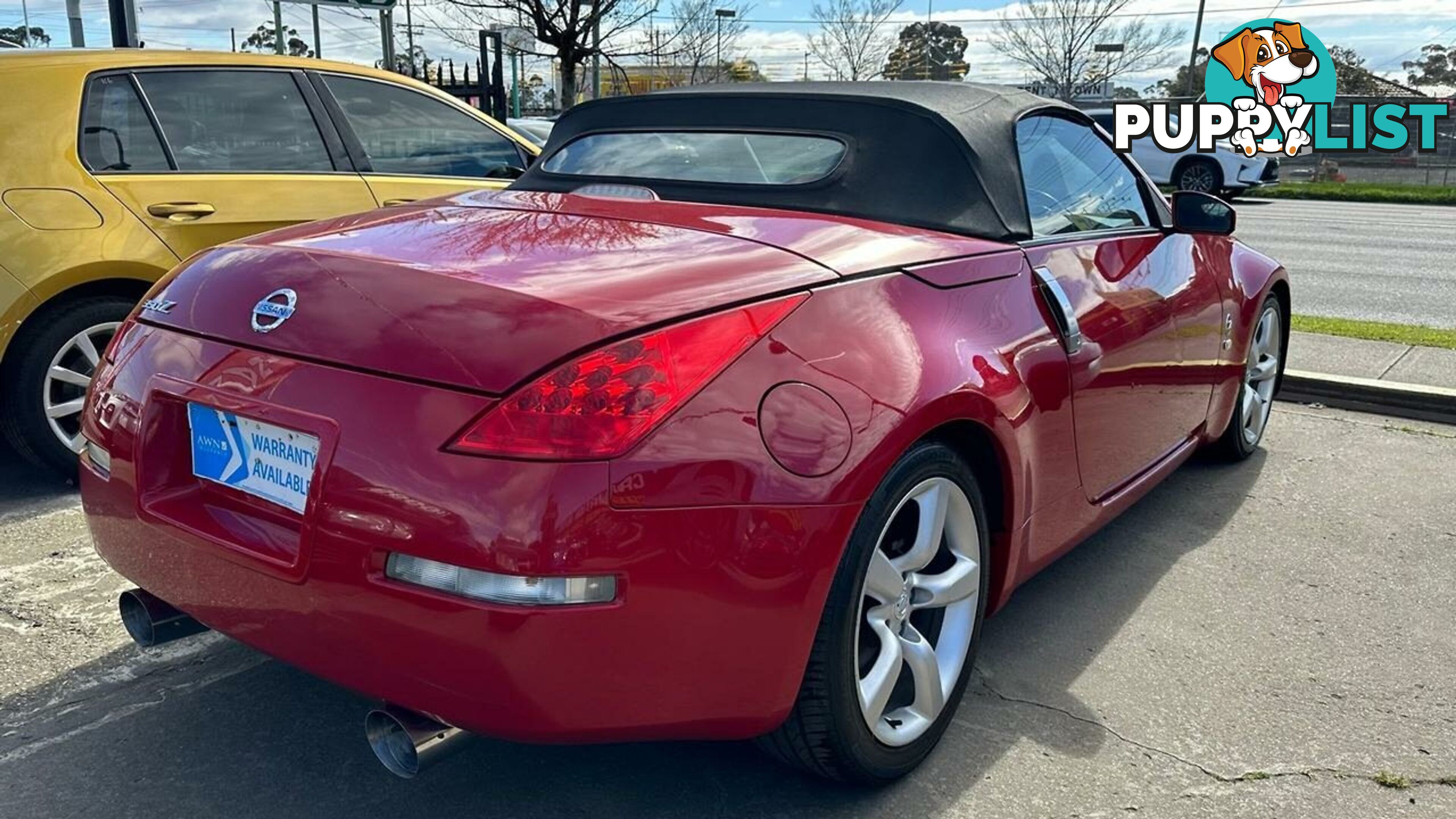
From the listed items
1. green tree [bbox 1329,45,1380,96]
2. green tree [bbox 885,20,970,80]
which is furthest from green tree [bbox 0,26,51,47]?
green tree [bbox 1329,45,1380,96]

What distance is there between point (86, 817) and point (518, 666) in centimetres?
113

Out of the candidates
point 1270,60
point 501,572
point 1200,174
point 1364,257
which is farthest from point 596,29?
point 1270,60

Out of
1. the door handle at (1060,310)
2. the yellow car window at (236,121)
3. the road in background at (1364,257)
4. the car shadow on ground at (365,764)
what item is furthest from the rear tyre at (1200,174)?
the car shadow on ground at (365,764)

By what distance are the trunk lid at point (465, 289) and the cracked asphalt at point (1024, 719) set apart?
0.91 meters

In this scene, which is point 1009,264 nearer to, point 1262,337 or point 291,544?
point 291,544

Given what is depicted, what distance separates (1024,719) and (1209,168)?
72.6 feet

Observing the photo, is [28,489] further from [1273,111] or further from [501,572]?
[1273,111]

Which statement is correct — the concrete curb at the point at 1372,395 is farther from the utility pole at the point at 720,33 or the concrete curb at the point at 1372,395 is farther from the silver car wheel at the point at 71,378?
the utility pole at the point at 720,33

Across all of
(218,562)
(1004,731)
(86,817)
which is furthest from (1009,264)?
(86,817)

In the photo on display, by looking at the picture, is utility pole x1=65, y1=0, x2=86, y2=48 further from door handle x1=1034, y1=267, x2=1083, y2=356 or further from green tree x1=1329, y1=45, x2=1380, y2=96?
green tree x1=1329, y1=45, x2=1380, y2=96

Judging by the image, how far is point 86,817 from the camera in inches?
94.7

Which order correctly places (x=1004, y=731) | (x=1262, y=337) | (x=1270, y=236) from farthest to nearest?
(x=1270, y=236), (x=1262, y=337), (x=1004, y=731)

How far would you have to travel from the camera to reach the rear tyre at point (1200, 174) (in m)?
22.6

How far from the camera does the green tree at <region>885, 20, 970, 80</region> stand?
206 ft
